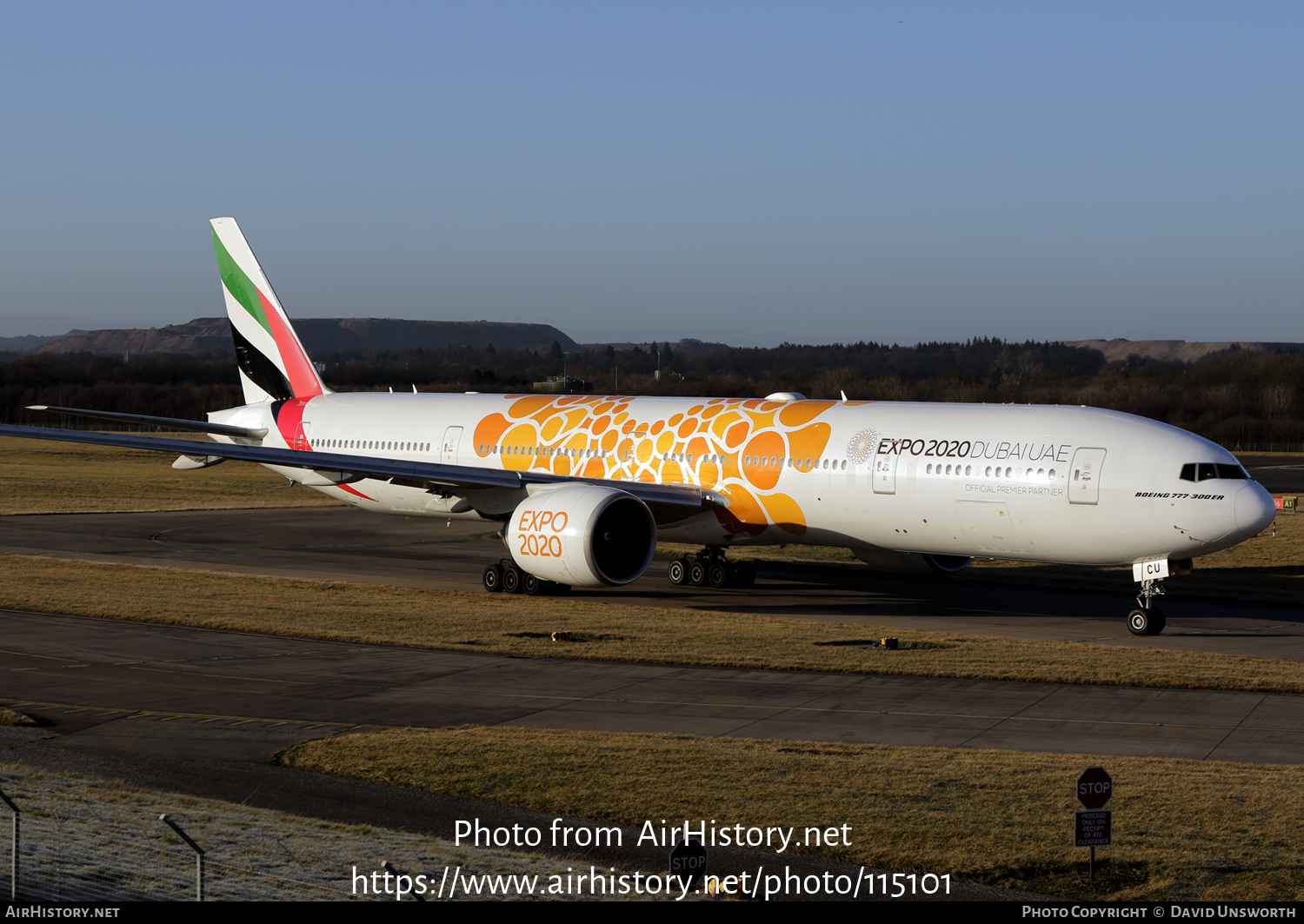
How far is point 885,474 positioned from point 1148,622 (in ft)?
19.4

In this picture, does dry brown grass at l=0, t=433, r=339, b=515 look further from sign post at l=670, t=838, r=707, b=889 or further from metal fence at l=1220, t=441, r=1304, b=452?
metal fence at l=1220, t=441, r=1304, b=452

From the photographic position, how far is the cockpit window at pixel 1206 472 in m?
23.7

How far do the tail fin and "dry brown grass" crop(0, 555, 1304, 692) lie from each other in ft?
28.4

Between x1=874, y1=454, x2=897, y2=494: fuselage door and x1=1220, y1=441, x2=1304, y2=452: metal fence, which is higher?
x1=874, y1=454, x2=897, y2=494: fuselage door

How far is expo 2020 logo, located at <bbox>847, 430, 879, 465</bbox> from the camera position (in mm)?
27234

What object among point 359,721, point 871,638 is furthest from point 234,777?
point 871,638

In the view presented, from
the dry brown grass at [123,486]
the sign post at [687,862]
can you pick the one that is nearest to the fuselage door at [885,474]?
the sign post at [687,862]

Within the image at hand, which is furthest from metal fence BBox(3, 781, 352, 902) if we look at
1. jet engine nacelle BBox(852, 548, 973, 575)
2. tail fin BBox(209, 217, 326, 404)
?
tail fin BBox(209, 217, 326, 404)

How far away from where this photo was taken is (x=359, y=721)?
56.2 feet

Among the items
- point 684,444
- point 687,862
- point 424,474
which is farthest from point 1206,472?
point 687,862

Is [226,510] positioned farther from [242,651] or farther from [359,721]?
[359,721]

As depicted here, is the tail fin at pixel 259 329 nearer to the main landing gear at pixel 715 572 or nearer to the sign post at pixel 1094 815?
the main landing gear at pixel 715 572

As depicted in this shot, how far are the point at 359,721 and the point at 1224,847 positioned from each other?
419 inches

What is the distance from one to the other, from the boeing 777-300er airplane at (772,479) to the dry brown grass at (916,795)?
9.92m
